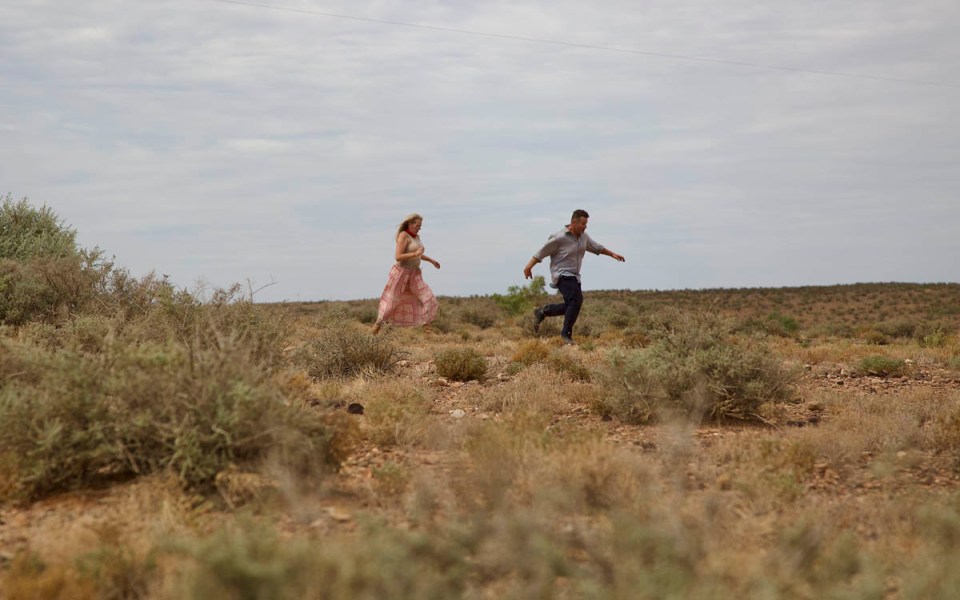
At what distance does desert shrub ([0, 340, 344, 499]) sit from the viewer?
16.4ft

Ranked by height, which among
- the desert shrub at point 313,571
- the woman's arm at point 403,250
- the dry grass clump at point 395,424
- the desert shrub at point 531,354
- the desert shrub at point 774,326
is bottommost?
the desert shrub at point 313,571

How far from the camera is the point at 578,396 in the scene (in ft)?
29.6

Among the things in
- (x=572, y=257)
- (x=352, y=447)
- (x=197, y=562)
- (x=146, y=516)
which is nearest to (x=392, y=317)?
(x=572, y=257)

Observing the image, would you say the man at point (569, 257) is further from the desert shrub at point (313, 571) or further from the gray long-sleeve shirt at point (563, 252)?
the desert shrub at point (313, 571)

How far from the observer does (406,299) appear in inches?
557

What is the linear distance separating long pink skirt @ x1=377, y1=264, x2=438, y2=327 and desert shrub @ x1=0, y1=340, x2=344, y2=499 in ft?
27.8

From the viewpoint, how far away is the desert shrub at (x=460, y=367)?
10859 millimetres

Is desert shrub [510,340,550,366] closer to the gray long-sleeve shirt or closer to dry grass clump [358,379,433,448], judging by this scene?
the gray long-sleeve shirt

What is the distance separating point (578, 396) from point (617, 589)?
18.5ft

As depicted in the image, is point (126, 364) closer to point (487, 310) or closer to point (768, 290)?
point (487, 310)

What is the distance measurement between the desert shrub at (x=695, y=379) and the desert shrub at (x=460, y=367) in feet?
8.71

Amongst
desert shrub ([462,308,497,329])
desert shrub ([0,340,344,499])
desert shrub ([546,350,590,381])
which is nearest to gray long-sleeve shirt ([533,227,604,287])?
desert shrub ([546,350,590,381])

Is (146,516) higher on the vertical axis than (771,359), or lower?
lower

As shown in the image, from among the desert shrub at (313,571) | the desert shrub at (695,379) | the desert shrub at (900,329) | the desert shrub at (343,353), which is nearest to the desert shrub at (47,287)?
the desert shrub at (343,353)
